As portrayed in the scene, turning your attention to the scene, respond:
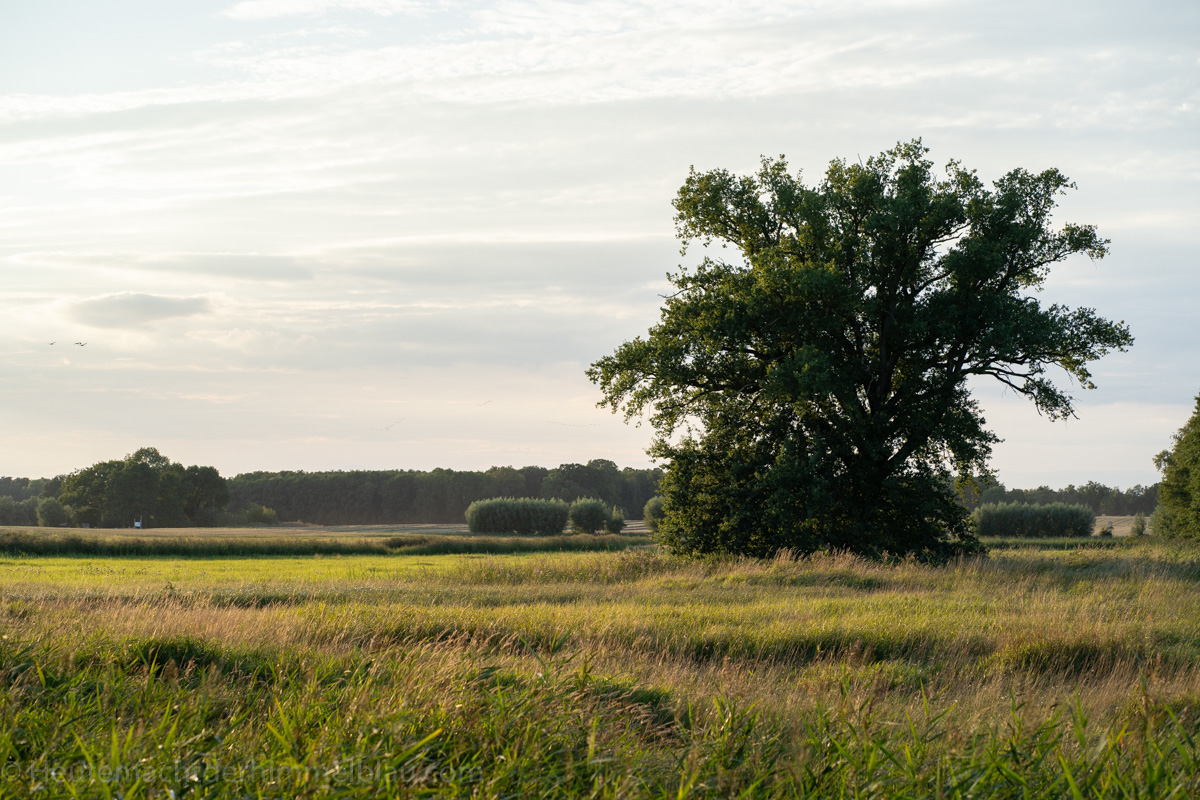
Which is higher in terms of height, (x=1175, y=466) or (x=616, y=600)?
(x=1175, y=466)

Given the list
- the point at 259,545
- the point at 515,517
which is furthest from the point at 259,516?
the point at 259,545

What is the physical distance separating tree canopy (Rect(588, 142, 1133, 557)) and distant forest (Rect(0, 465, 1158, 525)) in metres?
102

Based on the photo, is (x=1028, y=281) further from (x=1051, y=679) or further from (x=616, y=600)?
(x=1051, y=679)

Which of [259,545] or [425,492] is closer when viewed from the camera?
[259,545]

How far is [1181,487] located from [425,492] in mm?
106062

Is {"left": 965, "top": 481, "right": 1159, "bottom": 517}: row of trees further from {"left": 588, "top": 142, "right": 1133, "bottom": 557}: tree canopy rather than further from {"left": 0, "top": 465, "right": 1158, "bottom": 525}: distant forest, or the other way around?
{"left": 588, "top": 142, "right": 1133, "bottom": 557}: tree canopy

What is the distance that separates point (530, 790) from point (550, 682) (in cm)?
166

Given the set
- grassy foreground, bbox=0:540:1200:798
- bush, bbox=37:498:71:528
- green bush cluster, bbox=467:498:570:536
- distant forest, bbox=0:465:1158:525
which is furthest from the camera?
distant forest, bbox=0:465:1158:525

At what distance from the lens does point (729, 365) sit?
30484mm

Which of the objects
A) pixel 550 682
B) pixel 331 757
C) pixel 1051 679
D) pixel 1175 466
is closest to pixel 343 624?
pixel 550 682

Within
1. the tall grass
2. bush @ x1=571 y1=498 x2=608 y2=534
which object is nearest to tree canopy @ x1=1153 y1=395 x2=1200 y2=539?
the tall grass

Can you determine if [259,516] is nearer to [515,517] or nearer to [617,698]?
[515,517]

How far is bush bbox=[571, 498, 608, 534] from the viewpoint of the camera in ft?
305

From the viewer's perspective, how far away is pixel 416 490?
139000 mm
